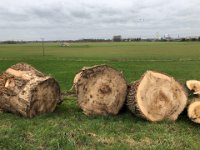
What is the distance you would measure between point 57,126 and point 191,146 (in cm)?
263

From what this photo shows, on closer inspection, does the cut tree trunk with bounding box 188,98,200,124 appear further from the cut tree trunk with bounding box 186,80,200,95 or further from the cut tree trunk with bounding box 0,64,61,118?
the cut tree trunk with bounding box 0,64,61,118

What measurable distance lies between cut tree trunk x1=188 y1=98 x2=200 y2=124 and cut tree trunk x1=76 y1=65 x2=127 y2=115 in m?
1.48

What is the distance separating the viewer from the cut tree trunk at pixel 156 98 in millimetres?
8156

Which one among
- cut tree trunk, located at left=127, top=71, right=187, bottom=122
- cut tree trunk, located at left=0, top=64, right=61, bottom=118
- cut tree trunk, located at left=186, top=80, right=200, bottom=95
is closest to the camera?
cut tree trunk, located at left=127, top=71, right=187, bottom=122

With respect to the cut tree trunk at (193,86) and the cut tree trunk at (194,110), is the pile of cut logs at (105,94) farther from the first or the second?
the cut tree trunk at (193,86)

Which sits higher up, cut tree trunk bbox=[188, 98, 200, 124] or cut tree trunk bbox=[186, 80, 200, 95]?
cut tree trunk bbox=[186, 80, 200, 95]

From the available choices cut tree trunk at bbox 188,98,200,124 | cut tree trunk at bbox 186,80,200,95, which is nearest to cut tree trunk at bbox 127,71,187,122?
Answer: cut tree trunk at bbox 188,98,200,124

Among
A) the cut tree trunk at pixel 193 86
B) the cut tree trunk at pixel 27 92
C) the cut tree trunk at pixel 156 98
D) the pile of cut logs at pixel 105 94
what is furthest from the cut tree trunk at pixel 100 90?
the cut tree trunk at pixel 193 86

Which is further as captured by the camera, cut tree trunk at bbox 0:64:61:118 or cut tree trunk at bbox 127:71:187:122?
cut tree trunk at bbox 0:64:61:118

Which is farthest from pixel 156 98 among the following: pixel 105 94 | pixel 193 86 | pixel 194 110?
pixel 193 86

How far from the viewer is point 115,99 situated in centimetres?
879

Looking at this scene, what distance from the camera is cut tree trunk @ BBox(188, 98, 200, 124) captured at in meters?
7.98

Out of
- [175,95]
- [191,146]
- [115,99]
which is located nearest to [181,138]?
[191,146]

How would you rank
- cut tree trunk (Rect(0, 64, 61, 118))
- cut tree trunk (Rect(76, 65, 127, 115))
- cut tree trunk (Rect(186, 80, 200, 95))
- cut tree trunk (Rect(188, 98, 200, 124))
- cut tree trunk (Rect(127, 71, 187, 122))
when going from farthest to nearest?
cut tree trunk (Rect(186, 80, 200, 95)) → cut tree trunk (Rect(76, 65, 127, 115)) → cut tree trunk (Rect(0, 64, 61, 118)) → cut tree trunk (Rect(127, 71, 187, 122)) → cut tree trunk (Rect(188, 98, 200, 124))
